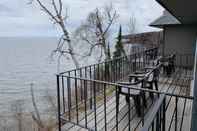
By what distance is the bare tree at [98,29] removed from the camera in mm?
14211

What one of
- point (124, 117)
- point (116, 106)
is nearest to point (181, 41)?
point (124, 117)

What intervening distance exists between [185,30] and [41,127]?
7.62m

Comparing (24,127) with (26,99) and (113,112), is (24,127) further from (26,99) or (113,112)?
(113,112)

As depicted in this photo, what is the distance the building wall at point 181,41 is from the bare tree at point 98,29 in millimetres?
6419

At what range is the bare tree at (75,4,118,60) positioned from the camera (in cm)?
1421

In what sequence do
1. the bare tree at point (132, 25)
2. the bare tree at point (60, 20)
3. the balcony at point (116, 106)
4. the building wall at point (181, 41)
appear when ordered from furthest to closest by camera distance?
the bare tree at point (132, 25) < the bare tree at point (60, 20) < the building wall at point (181, 41) < the balcony at point (116, 106)

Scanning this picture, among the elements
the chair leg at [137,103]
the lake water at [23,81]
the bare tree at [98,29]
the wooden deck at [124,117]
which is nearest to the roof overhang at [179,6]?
the wooden deck at [124,117]

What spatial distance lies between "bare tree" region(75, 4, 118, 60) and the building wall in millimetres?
6419

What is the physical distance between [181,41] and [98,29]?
7.57 metres

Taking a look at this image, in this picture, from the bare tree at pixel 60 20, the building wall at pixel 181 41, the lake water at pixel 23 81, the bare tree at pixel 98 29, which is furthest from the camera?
the bare tree at pixel 98 29

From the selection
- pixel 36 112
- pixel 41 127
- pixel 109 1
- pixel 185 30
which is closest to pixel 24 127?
pixel 36 112

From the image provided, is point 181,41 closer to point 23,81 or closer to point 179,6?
point 179,6

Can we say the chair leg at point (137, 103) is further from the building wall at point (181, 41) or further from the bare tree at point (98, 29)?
the bare tree at point (98, 29)

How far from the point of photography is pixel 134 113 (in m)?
3.57
